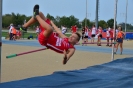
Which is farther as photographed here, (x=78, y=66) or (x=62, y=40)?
(x=78, y=66)

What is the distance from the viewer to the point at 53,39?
574 centimetres

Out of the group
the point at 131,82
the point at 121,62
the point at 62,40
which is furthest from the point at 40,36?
the point at 121,62

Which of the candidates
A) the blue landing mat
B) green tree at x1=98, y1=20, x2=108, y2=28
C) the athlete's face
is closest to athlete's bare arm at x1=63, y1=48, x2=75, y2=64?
the athlete's face

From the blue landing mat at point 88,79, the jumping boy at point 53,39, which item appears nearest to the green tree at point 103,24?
the blue landing mat at point 88,79

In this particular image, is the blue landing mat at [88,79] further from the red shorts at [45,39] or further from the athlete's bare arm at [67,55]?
the red shorts at [45,39]

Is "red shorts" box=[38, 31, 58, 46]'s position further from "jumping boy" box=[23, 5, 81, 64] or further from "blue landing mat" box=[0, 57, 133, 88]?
"blue landing mat" box=[0, 57, 133, 88]

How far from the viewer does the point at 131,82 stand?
245 inches

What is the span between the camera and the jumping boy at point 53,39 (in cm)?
549

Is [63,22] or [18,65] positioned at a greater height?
[63,22]

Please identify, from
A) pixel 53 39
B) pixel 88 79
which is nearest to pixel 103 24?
pixel 88 79

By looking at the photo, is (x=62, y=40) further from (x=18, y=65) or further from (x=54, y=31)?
(x=18, y=65)

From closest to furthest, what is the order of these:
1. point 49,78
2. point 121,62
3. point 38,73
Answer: point 49,78 < point 38,73 < point 121,62

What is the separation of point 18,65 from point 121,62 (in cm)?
311

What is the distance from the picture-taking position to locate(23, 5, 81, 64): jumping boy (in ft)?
18.0
